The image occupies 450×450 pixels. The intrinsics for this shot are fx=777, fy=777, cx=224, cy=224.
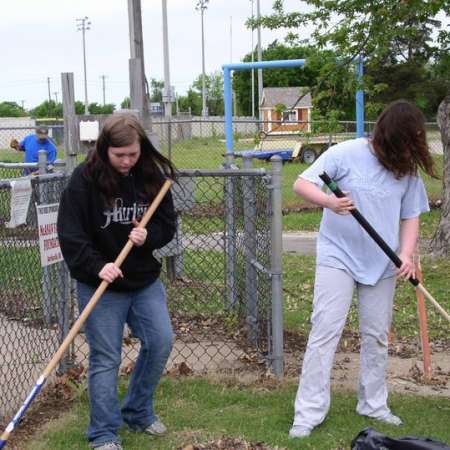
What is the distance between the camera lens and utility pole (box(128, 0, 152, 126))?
5684 millimetres

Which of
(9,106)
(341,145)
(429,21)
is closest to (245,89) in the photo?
(9,106)

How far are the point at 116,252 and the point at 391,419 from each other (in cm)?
174

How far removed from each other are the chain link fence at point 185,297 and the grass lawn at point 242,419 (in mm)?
392

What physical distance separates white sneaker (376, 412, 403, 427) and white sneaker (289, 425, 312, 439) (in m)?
0.45

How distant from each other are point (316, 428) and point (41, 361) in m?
2.15

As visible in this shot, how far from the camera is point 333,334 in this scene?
13.1ft

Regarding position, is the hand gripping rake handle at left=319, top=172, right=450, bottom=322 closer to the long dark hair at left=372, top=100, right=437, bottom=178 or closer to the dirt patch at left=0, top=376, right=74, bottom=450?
the long dark hair at left=372, top=100, right=437, bottom=178

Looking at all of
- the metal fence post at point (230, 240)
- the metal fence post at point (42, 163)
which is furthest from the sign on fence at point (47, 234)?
the metal fence post at point (230, 240)

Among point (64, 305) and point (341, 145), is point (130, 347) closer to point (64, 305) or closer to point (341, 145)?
point (64, 305)

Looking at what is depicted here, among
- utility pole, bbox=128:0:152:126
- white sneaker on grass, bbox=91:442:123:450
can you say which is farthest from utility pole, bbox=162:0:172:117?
white sneaker on grass, bbox=91:442:123:450

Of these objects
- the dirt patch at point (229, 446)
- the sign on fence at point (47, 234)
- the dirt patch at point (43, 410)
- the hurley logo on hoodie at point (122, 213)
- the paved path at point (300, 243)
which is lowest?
the paved path at point (300, 243)

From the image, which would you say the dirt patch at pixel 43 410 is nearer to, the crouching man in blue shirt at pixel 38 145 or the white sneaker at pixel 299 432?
the white sneaker at pixel 299 432

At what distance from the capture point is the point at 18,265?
6.45 m

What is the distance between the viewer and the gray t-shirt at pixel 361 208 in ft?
13.0
